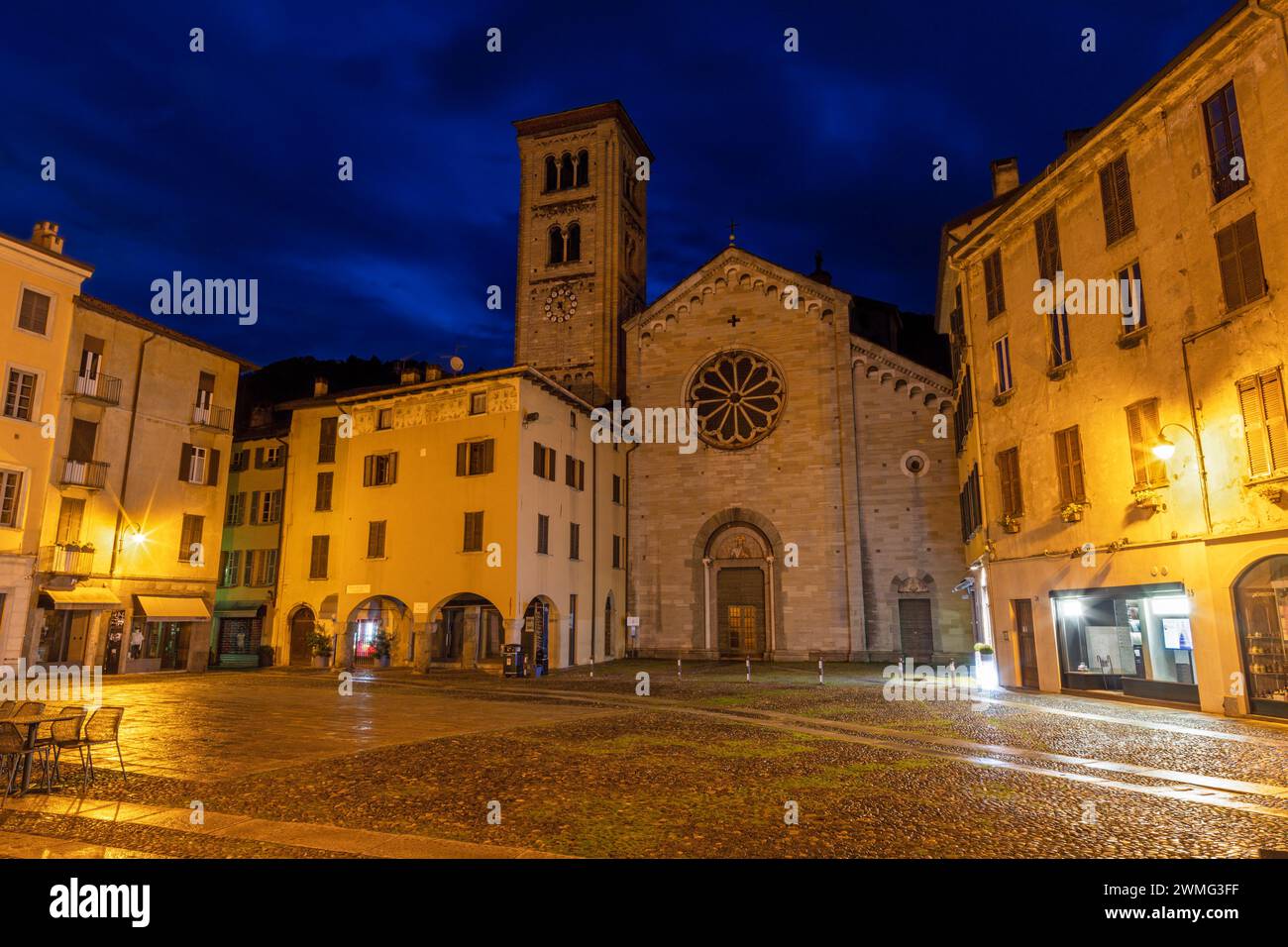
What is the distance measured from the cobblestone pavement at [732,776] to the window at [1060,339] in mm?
7969

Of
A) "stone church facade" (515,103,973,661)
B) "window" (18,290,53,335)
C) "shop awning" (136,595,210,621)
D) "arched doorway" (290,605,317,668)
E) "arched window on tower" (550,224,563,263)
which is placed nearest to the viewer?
"window" (18,290,53,335)

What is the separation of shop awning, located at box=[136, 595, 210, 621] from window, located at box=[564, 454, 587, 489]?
15071mm

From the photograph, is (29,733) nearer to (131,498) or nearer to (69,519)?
(69,519)

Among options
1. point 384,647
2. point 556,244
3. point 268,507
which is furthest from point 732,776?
point 556,244

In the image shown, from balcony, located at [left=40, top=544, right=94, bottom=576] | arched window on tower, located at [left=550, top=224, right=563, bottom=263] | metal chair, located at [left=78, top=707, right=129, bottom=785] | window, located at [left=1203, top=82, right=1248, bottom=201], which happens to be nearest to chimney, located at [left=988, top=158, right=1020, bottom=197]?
window, located at [left=1203, top=82, right=1248, bottom=201]

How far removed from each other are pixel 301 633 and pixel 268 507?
623cm

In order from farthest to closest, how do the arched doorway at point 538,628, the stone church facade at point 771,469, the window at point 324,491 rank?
the stone church facade at point 771,469 → the window at point 324,491 → the arched doorway at point 538,628

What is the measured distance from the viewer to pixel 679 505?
36.3 meters

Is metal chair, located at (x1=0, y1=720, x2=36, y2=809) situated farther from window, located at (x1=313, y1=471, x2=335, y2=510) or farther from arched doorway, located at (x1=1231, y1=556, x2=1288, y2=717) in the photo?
window, located at (x1=313, y1=471, x2=335, y2=510)

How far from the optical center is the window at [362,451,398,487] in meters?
30.4

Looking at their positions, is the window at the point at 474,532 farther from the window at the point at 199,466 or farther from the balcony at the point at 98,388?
the balcony at the point at 98,388

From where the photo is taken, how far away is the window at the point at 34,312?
2373cm

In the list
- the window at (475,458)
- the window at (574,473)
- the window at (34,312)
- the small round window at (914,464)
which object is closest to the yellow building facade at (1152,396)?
the small round window at (914,464)
